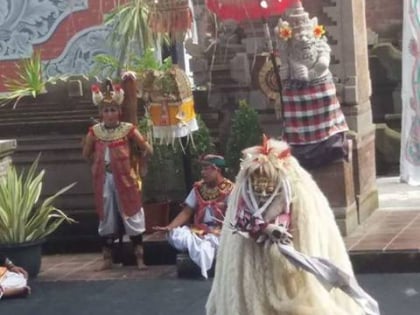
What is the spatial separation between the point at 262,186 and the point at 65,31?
33.2 ft

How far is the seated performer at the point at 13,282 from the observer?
993cm

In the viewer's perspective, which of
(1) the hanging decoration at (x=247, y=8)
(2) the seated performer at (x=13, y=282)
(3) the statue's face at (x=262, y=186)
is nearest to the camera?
(3) the statue's face at (x=262, y=186)

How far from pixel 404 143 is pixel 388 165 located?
1.79 metres

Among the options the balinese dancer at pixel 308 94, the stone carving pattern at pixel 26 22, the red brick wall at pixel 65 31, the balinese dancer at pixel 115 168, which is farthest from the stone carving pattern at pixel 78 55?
the balinese dancer at pixel 308 94

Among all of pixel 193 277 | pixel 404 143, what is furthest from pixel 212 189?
pixel 404 143

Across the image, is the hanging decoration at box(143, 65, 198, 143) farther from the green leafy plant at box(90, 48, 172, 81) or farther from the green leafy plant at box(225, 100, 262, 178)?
the green leafy plant at box(225, 100, 262, 178)

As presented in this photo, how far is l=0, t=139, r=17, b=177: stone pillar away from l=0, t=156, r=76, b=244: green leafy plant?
13 cm

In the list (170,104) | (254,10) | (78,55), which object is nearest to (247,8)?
(254,10)

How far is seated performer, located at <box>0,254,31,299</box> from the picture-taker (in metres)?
9.93

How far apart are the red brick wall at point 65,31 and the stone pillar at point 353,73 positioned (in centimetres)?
540

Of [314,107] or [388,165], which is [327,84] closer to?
[314,107]

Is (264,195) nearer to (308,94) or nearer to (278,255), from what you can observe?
(278,255)

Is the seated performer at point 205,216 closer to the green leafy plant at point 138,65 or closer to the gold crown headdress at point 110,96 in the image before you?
the gold crown headdress at point 110,96

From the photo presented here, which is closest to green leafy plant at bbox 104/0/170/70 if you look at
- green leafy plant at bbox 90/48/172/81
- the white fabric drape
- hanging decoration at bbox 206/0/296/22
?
green leafy plant at bbox 90/48/172/81
